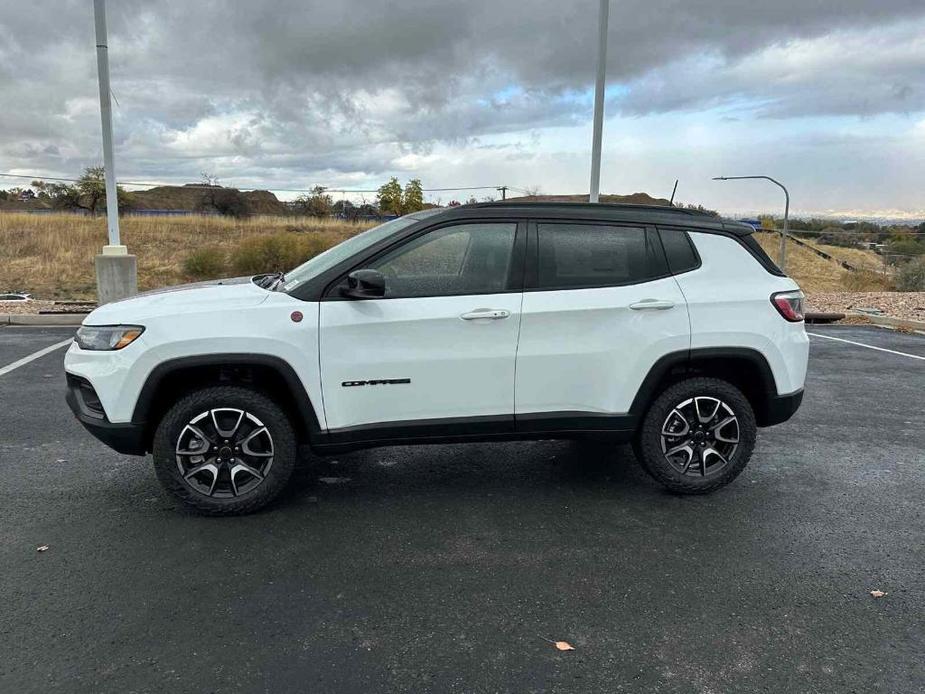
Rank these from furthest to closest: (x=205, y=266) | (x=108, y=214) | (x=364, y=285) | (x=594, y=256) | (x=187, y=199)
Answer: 1. (x=187, y=199)
2. (x=205, y=266)
3. (x=108, y=214)
4. (x=594, y=256)
5. (x=364, y=285)

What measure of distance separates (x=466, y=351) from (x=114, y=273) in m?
10.1

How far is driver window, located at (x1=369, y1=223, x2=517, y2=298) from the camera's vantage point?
3.98 metres

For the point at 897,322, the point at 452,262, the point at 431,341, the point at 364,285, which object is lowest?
the point at 897,322

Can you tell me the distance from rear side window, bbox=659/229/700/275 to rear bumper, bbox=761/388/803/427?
100 cm

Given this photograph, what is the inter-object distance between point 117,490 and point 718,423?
3854 millimetres

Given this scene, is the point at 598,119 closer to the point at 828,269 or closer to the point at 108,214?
the point at 108,214

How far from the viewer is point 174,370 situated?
3.73 m

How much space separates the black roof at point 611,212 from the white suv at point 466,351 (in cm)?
1

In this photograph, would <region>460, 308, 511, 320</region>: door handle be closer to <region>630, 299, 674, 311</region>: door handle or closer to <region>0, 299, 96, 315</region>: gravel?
<region>630, 299, 674, 311</region>: door handle

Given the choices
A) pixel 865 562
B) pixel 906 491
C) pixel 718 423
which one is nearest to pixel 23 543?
pixel 718 423

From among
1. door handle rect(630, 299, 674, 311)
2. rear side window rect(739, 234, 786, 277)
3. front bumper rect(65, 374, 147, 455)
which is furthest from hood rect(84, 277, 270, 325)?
rear side window rect(739, 234, 786, 277)

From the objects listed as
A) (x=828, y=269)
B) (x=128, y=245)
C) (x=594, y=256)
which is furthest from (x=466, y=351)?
(x=828, y=269)

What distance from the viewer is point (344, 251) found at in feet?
13.9

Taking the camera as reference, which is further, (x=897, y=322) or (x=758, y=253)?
(x=897, y=322)
